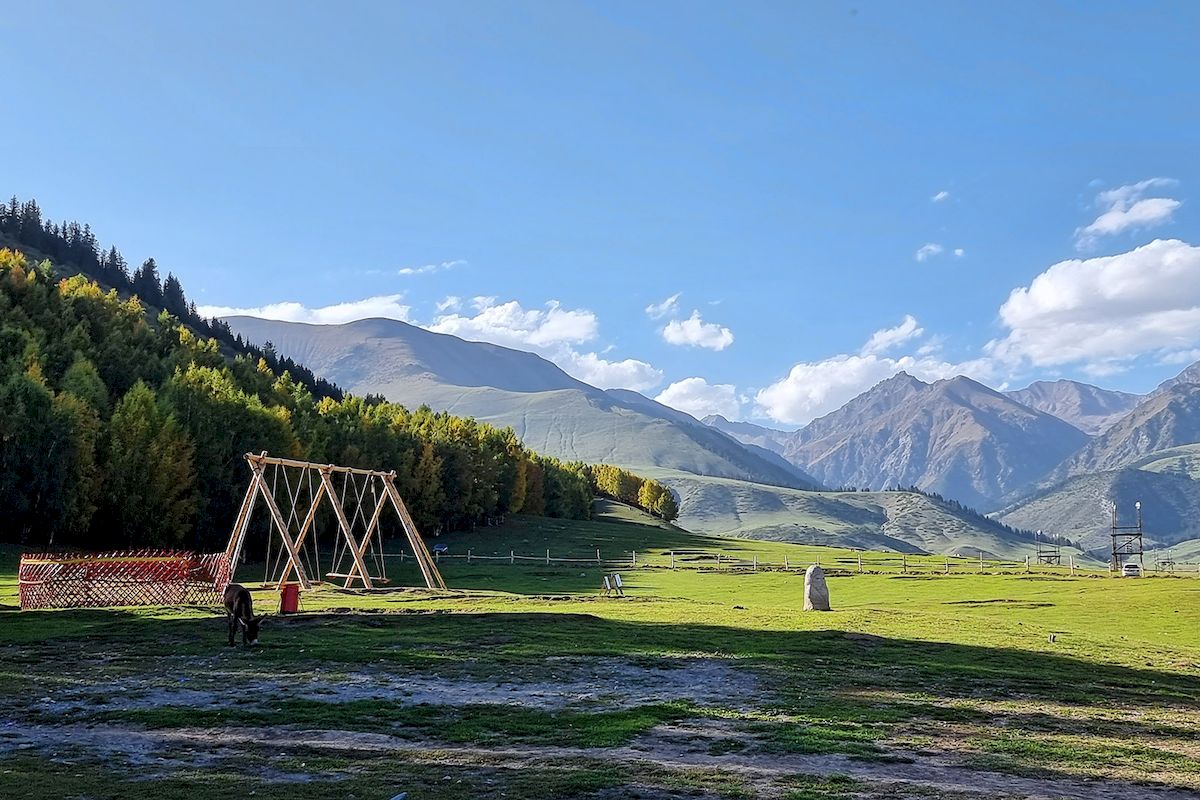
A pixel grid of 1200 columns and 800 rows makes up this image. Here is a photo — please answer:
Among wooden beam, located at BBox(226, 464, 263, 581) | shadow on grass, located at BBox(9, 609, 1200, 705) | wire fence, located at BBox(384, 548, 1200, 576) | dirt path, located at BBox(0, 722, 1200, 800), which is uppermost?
wooden beam, located at BBox(226, 464, 263, 581)

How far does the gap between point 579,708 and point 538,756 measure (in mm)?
3857

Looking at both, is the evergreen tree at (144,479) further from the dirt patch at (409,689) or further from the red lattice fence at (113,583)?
the dirt patch at (409,689)

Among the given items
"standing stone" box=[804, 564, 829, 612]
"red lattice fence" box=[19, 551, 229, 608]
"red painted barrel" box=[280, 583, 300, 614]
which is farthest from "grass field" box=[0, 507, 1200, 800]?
"standing stone" box=[804, 564, 829, 612]

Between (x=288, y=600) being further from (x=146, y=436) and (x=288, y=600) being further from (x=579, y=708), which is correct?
(x=146, y=436)

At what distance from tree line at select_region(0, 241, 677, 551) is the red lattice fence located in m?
33.3

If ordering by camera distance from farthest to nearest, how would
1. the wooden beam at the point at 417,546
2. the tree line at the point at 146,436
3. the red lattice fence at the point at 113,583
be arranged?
the tree line at the point at 146,436 → the wooden beam at the point at 417,546 → the red lattice fence at the point at 113,583

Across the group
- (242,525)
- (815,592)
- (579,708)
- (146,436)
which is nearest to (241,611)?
(579,708)

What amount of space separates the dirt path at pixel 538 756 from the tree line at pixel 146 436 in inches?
2331

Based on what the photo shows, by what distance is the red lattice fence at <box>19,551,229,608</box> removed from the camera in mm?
34000

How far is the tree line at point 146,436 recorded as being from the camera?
65625 mm

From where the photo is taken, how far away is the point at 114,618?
30.6 metres

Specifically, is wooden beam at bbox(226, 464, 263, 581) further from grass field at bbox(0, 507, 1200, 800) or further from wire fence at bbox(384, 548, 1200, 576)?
wire fence at bbox(384, 548, 1200, 576)

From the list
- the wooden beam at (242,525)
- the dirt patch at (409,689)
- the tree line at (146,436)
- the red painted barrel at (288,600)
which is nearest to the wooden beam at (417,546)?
the wooden beam at (242,525)

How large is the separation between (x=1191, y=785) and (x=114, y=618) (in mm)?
29903
